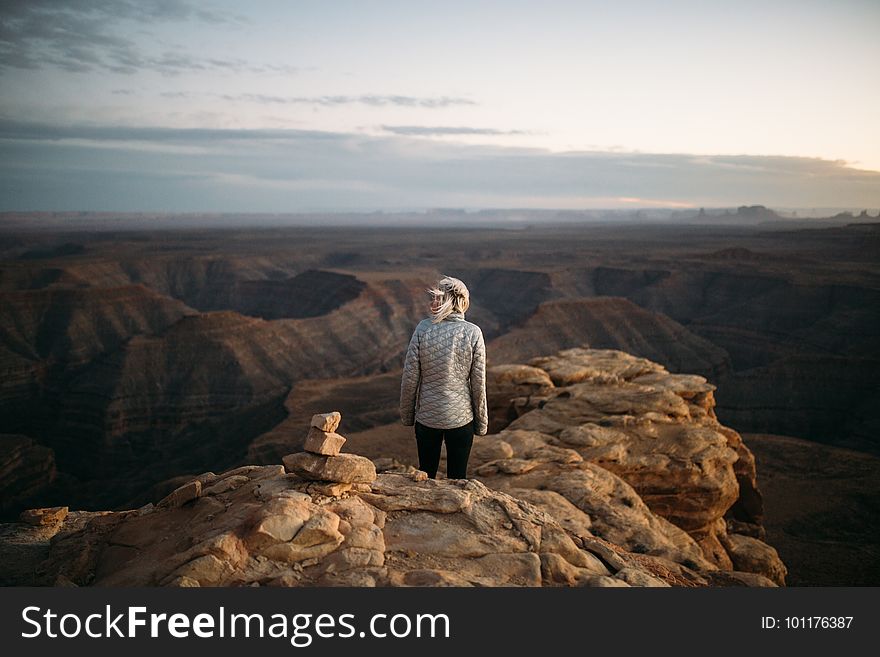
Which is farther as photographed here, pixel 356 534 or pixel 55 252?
pixel 55 252

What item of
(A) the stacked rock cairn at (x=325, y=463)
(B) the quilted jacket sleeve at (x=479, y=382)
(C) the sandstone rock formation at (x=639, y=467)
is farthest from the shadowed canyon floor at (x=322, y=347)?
(A) the stacked rock cairn at (x=325, y=463)

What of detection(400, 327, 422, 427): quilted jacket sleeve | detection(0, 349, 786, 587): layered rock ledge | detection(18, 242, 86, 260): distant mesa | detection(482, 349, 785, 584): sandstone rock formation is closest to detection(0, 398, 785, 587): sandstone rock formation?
detection(0, 349, 786, 587): layered rock ledge

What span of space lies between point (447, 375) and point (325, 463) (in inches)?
58.0

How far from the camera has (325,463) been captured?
5.47 metres

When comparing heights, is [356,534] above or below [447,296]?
below

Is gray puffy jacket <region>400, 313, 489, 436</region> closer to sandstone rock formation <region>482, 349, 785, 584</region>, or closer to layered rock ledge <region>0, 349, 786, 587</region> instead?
layered rock ledge <region>0, 349, 786, 587</region>

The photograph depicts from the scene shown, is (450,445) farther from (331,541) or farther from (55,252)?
(55,252)

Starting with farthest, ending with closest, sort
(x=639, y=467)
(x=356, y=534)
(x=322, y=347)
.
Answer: (x=322, y=347), (x=639, y=467), (x=356, y=534)

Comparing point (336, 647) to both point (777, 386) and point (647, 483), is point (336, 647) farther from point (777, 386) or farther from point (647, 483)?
point (777, 386)

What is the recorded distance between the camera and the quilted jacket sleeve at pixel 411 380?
581 centimetres

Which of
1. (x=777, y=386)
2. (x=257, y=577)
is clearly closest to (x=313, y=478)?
(x=257, y=577)

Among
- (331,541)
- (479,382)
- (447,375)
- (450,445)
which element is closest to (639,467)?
(450,445)

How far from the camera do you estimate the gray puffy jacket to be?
5727 mm

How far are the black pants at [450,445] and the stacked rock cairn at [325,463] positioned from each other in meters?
0.74
